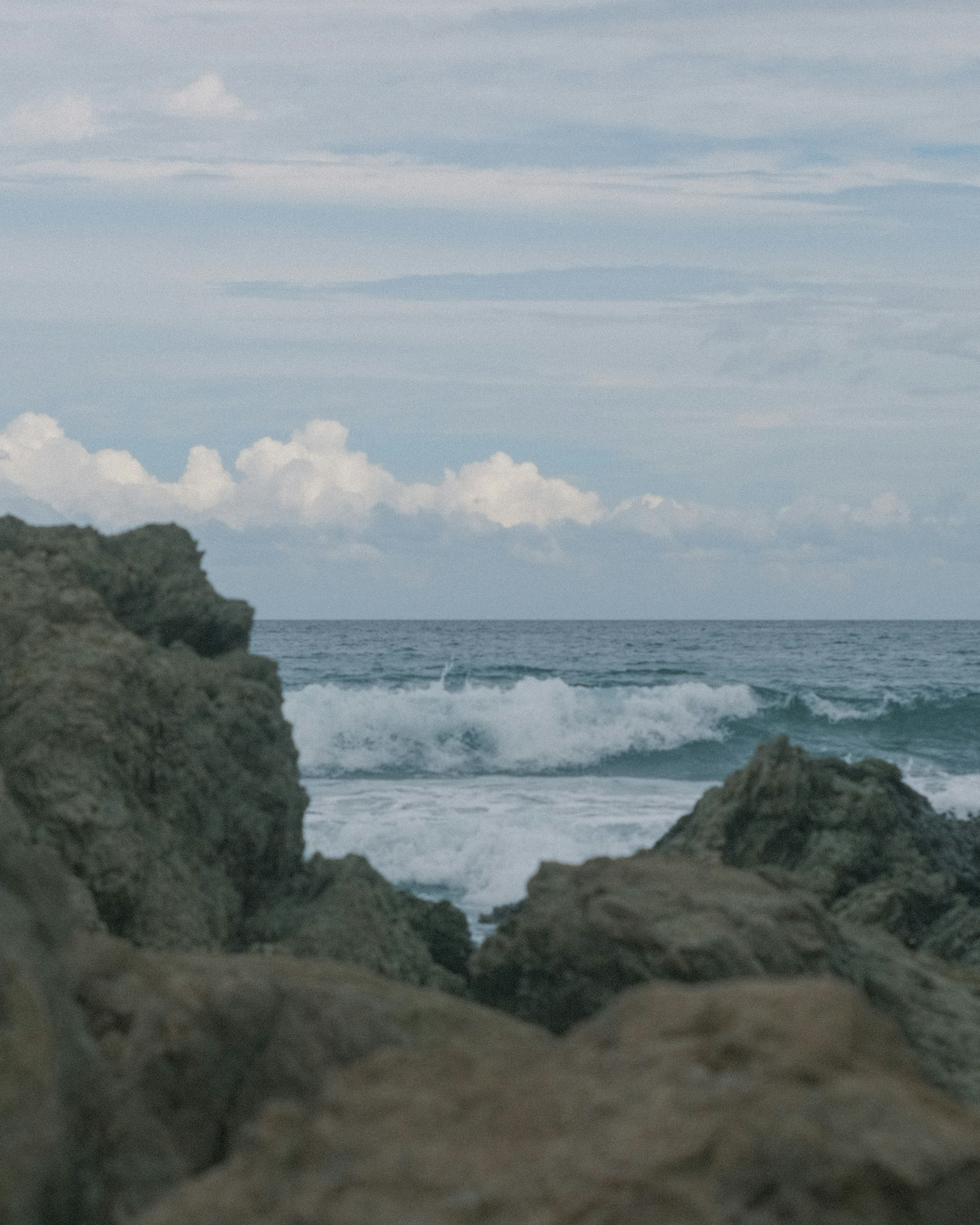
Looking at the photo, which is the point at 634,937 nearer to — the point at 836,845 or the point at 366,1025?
the point at 366,1025

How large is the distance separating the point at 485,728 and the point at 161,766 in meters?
23.7

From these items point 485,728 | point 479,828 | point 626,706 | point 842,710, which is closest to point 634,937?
point 479,828

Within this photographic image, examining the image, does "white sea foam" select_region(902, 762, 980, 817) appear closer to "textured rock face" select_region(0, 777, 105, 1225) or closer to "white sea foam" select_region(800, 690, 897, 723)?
"white sea foam" select_region(800, 690, 897, 723)

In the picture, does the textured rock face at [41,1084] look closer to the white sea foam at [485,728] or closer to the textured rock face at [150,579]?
the textured rock face at [150,579]

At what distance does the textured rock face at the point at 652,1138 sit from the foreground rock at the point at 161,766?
279cm

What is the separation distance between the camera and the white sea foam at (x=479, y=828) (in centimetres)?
1262

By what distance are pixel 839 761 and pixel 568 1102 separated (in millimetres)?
6808

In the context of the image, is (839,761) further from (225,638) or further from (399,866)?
(399,866)

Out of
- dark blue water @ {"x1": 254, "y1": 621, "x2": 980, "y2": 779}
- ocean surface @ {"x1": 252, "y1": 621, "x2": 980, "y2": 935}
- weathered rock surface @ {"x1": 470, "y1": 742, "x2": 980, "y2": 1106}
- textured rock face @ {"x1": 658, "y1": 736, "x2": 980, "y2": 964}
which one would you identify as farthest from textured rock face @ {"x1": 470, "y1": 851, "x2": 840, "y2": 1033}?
dark blue water @ {"x1": 254, "y1": 621, "x2": 980, "y2": 779}

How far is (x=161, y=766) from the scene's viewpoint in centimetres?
557

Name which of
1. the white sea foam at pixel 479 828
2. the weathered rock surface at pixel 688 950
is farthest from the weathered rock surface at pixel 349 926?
the white sea foam at pixel 479 828

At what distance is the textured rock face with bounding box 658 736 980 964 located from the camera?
22.7 feet

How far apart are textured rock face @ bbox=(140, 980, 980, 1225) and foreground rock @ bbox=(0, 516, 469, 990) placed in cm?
279

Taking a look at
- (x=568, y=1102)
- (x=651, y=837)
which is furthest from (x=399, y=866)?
(x=568, y=1102)
